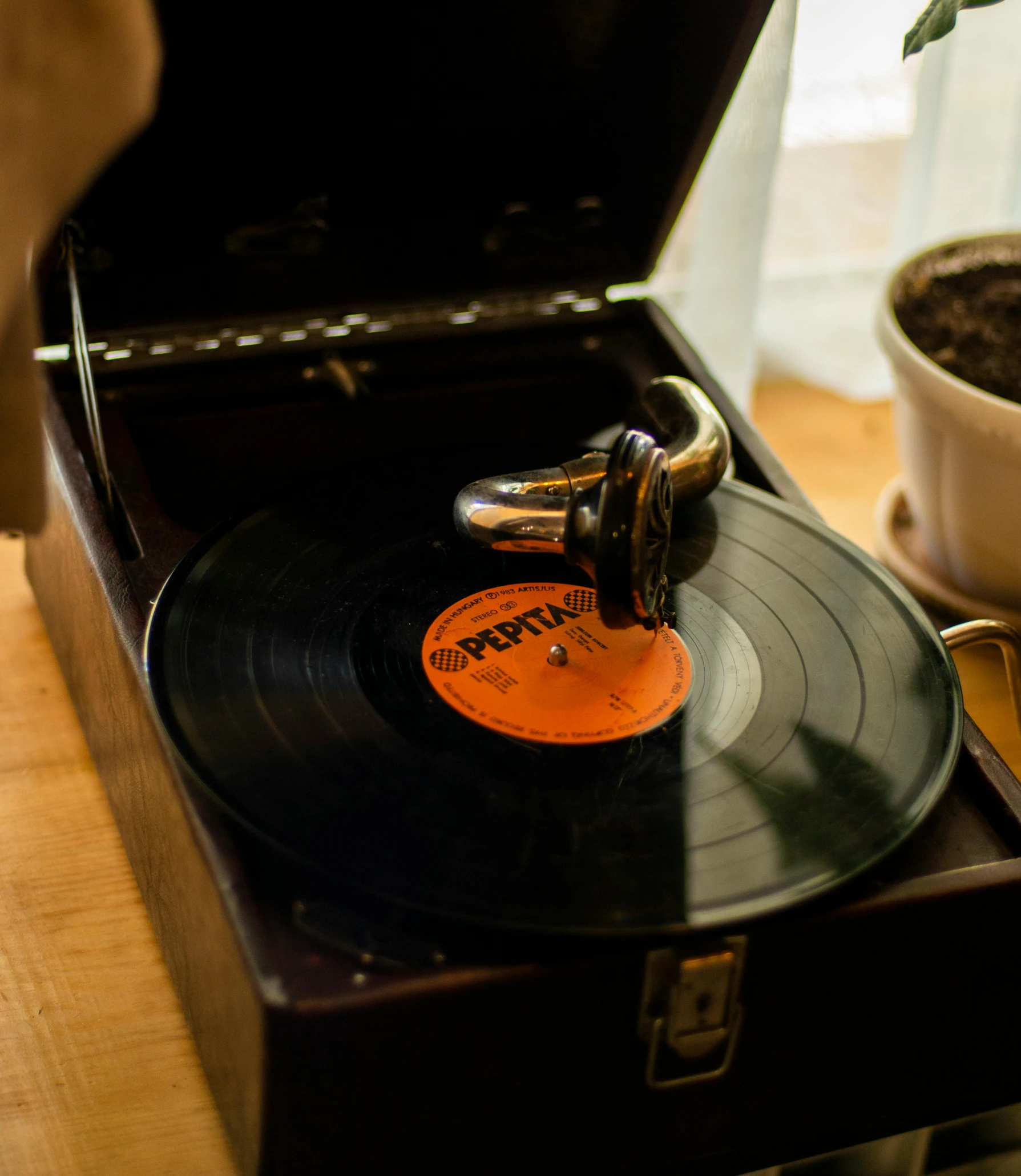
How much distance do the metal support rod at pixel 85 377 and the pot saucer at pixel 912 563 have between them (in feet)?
2.10

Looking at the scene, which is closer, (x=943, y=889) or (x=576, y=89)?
(x=943, y=889)

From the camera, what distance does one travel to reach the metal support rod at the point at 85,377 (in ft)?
2.91

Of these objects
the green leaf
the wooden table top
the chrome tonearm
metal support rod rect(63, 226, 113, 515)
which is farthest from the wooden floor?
metal support rod rect(63, 226, 113, 515)

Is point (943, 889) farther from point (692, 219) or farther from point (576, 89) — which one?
point (692, 219)

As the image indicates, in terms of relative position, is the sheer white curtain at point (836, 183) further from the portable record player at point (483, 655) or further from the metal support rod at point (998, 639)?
the metal support rod at point (998, 639)

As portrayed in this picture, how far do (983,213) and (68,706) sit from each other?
3.84ft

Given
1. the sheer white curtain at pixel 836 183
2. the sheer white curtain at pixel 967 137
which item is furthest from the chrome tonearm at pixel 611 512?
the sheer white curtain at pixel 967 137

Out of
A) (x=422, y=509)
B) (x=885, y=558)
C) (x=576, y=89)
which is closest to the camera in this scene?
(x=422, y=509)

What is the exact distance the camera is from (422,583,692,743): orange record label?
74 cm

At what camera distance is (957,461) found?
1.03 metres

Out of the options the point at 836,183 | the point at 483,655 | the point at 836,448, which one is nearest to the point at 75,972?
the point at 483,655

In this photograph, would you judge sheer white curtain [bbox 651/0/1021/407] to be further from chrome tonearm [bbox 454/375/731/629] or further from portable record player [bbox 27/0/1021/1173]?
chrome tonearm [bbox 454/375/731/629]

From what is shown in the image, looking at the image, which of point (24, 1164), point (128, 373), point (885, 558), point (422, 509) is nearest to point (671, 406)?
point (422, 509)

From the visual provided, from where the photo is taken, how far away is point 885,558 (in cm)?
118
